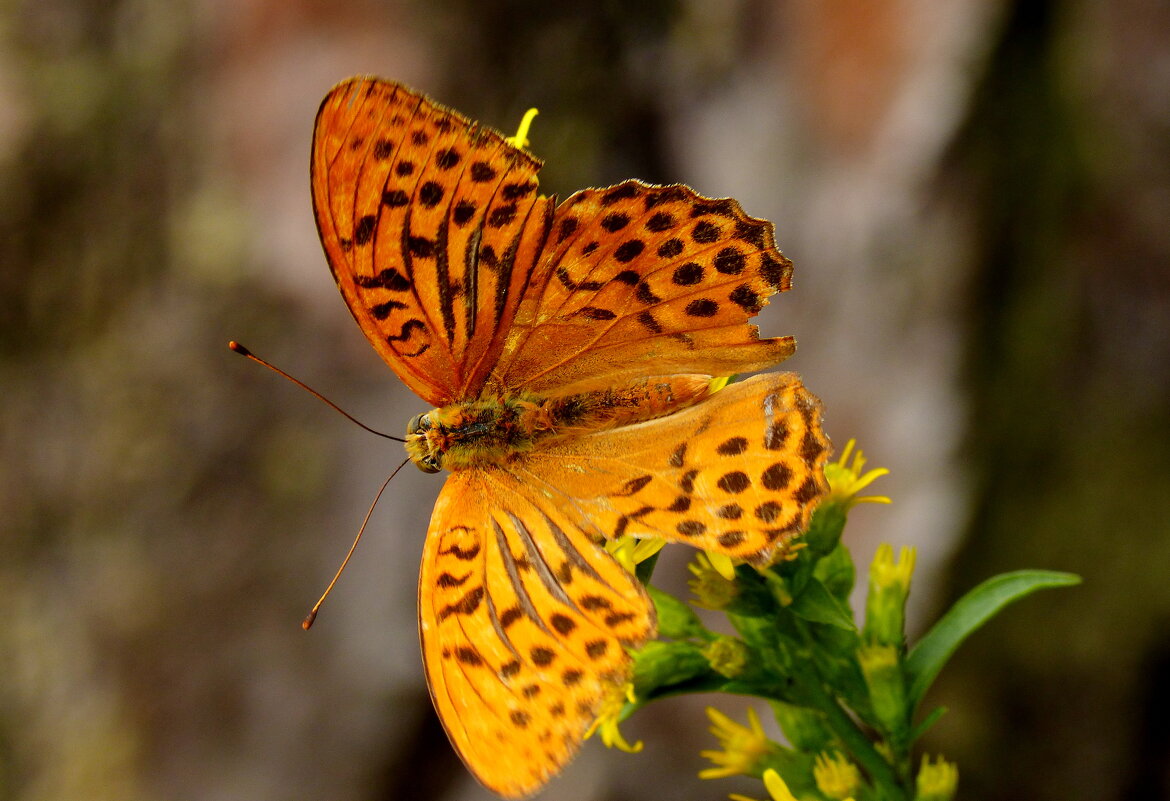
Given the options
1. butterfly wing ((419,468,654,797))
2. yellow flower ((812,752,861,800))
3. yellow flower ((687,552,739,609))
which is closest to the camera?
butterfly wing ((419,468,654,797))

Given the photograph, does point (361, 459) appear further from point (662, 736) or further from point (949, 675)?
point (949, 675)

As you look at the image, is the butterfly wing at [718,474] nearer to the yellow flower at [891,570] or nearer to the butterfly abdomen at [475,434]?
the butterfly abdomen at [475,434]

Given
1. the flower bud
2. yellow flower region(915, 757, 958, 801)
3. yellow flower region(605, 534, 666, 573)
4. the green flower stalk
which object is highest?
yellow flower region(605, 534, 666, 573)

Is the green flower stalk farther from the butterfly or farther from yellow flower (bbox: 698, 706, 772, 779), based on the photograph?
the butterfly

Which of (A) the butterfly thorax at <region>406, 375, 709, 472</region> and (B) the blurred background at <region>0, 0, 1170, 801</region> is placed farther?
(B) the blurred background at <region>0, 0, 1170, 801</region>

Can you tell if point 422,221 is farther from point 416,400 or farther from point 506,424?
point 416,400

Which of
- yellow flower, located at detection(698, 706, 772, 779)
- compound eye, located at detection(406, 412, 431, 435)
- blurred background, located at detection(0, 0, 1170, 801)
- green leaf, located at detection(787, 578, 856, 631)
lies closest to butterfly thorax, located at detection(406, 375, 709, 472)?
compound eye, located at detection(406, 412, 431, 435)

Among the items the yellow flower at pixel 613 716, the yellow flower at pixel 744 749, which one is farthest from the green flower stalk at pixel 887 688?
the yellow flower at pixel 613 716
